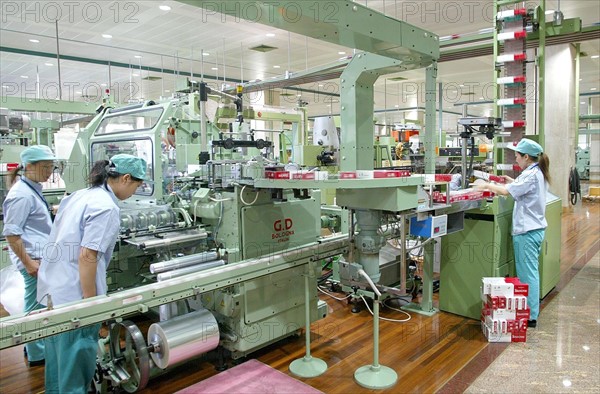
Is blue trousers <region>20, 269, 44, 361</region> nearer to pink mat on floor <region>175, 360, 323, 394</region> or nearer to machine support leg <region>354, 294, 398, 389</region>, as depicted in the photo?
pink mat on floor <region>175, 360, 323, 394</region>

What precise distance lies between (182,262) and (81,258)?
79cm

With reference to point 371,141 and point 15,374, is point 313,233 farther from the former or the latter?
point 15,374

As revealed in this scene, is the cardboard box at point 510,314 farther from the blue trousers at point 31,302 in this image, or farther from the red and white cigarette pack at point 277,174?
the blue trousers at point 31,302

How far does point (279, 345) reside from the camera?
3268 mm

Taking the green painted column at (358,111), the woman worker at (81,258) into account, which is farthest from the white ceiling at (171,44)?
the woman worker at (81,258)

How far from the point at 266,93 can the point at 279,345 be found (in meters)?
8.22

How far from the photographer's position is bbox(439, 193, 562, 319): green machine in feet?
11.7

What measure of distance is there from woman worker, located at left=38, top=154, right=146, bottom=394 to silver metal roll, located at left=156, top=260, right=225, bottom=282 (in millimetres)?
377

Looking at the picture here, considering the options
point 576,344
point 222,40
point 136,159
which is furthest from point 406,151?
point 136,159

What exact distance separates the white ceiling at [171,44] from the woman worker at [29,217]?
3357 millimetres

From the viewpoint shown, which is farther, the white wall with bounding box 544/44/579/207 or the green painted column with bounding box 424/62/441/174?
the white wall with bounding box 544/44/579/207

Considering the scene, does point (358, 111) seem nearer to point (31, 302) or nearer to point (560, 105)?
point (31, 302)

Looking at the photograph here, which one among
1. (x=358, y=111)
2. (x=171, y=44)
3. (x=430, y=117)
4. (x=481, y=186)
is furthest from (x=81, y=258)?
(x=171, y=44)

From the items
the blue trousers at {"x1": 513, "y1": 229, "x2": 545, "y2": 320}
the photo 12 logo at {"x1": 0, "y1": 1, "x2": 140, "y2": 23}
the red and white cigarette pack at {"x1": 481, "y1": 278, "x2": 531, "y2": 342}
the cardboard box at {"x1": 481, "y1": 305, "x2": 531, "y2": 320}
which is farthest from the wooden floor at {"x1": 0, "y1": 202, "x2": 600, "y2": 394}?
the photo 12 logo at {"x1": 0, "y1": 1, "x2": 140, "y2": 23}
